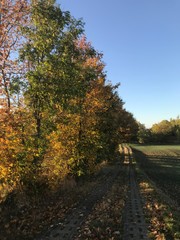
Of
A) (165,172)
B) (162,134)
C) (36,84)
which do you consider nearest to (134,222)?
(36,84)

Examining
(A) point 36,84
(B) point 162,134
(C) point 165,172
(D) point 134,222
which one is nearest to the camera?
(D) point 134,222

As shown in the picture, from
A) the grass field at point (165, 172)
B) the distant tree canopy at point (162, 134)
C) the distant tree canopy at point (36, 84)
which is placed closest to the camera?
the distant tree canopy at point (36, 84)

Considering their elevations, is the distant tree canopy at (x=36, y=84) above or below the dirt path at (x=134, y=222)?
above

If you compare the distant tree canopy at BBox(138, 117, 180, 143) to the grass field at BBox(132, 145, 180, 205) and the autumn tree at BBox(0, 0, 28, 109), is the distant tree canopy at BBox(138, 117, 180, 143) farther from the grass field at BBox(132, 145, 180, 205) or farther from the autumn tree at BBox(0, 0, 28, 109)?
the autumn tree at BBox(0, 0, 28, 109)

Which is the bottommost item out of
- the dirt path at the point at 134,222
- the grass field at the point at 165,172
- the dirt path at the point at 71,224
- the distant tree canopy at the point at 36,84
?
the grass field at the point at 165,172

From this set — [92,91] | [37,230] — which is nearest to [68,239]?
[37,230]

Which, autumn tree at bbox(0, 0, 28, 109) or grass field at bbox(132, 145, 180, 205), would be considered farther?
grass field at bbox(132, 145, 180, 205)

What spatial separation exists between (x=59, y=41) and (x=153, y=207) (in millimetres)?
10467

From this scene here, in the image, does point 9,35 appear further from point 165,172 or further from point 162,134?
point 162,134

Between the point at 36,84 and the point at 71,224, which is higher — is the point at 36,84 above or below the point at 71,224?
above

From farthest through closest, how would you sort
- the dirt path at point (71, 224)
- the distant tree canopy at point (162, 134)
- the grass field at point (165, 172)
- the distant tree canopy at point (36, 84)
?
the distant tree canopy at point (162, 134) → the grass field at point (165, 172) → the distant tree canopy at point (36, 84) → the dirt path at point (71, 224)

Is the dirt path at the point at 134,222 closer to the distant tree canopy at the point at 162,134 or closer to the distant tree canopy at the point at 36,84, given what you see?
the distant tree canopy at the point at 36,84

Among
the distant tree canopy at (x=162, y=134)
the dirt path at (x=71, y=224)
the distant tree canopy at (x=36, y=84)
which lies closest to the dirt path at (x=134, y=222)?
the dirt path at (x=71, y=224)

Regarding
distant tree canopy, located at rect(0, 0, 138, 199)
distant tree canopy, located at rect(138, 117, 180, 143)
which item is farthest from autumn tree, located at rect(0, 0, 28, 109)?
distant tree canopy, located at rect(138, 117, 180, 143)
